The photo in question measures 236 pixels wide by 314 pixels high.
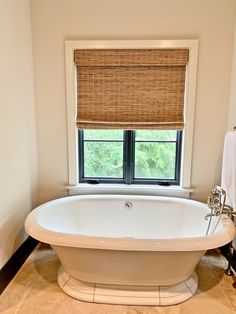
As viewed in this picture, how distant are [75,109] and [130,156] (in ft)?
2.49

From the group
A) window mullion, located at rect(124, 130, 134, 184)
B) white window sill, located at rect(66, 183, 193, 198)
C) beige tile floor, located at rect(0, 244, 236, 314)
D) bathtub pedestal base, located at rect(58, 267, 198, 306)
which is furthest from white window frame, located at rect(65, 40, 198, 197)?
bathtub pedestal base, located at rect(58, 267, 198, 306)

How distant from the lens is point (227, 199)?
2.08 m

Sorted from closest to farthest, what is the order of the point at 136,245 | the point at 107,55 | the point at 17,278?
the point at 136,245 → the point at 17,278 → the point at 107,55

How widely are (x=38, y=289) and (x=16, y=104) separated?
155cm

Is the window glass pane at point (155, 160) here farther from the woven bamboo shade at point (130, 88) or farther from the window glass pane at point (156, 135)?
the woven bamboo shade at point (130, 88)

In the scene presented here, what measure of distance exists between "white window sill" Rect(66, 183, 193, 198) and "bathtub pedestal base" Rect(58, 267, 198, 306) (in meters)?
0.89

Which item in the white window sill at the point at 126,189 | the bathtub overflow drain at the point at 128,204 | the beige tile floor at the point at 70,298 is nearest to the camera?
the beige tile floor at the point at 70,298

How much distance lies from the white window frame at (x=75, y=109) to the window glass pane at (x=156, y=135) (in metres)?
0.15

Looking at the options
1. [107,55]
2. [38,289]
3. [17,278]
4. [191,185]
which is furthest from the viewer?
[191,185]

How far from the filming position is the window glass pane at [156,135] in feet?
8.58

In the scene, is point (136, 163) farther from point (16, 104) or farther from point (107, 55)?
point (16, 104)

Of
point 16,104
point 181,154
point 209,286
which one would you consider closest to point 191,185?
point 181,154

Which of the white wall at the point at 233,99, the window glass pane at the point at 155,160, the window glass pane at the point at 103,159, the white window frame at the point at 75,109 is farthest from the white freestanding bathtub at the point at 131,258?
the white wall at the point at 233,99

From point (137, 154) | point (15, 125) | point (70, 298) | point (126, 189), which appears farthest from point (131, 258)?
point (15, 125)
